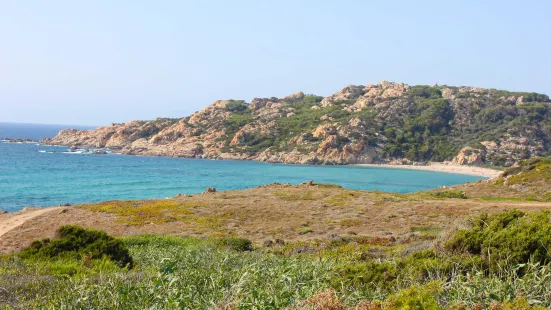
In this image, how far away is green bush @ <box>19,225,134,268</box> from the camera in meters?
12.9

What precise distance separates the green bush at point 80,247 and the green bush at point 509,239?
8323 mm

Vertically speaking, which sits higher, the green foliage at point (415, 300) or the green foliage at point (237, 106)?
the green foliage at point (237, 106)

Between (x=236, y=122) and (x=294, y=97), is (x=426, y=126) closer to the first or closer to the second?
(x=236, y=122)

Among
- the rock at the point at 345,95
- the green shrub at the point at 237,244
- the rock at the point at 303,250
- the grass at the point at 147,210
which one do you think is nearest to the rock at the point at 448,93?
the rock at the point at 345,95

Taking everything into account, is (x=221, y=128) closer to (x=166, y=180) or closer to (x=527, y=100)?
(x=166, y=180)

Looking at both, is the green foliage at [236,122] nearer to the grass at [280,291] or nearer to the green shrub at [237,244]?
the green shrub at [237,244]

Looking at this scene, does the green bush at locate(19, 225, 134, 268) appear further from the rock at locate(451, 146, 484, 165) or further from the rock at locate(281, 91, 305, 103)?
the rock at locate(281, 91, 305, 103)

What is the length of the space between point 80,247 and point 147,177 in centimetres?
5975

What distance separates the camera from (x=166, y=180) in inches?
2736

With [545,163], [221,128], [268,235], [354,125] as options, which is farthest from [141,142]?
[268,235]

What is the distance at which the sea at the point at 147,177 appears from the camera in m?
52.3

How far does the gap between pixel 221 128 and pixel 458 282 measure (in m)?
125

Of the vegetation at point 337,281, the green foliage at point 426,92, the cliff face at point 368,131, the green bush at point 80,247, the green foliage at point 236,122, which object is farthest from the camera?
the green foliage at point 426,92

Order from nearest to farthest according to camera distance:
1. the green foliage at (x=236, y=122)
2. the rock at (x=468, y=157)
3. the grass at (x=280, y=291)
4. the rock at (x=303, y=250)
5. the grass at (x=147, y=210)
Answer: the grass at (x=280, y=291), the rock at (x=303, y=250), the grass at (x=147, y=210), the rock at (x=468, y=157), the green foliage at (x=236, y=122)
